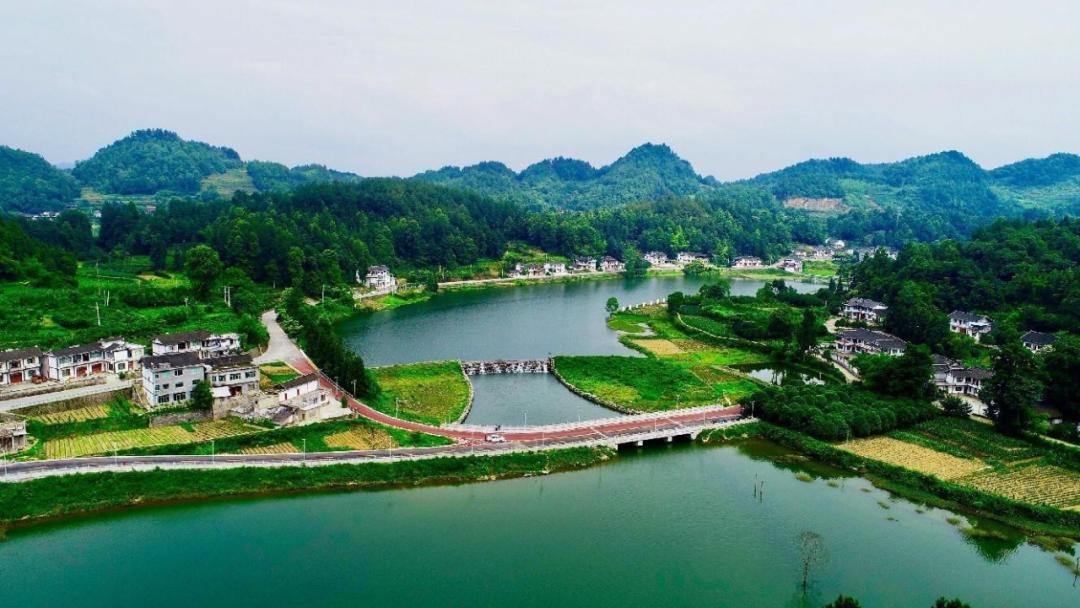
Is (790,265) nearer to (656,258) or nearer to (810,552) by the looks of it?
(656,258)

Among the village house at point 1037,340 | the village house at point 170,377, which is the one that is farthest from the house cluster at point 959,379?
the village house at point 170,377

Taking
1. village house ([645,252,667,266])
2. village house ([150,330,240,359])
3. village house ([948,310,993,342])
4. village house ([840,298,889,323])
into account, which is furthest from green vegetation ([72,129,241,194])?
village house ([948,310,993,342])

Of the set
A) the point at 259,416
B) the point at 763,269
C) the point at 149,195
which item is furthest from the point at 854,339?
A: the point at 149,195

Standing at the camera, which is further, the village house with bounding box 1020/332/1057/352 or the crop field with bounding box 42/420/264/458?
the village house with bounding box 1020/332/1057/352

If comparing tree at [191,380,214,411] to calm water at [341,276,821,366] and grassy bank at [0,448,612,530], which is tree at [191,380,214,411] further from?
calm water at [341,276,821,366]

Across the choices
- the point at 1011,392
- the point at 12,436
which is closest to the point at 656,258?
the point at 1011,392

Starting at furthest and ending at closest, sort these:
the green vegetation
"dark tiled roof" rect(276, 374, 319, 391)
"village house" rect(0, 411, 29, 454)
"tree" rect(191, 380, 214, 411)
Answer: the green vegetation, "dark tiled roof" rect(276, 374, 319, 391), "tree" rect(191, 380, 214, 411), "village house" rect(0, 411, 29, 454)
